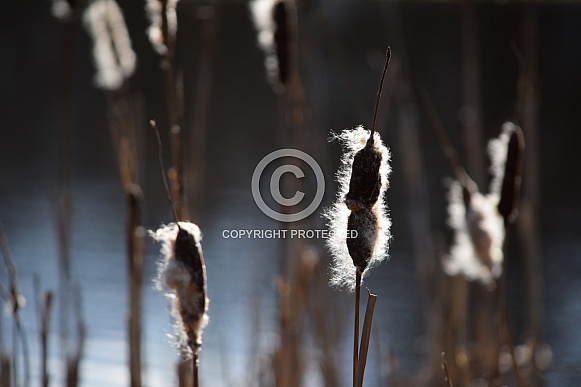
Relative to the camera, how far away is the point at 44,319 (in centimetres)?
98

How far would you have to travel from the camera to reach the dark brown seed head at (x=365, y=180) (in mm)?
594

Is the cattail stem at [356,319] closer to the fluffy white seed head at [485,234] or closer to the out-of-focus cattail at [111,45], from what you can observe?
the fluffy white seed head at [485,234]

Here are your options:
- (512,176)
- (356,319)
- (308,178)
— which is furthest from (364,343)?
(308,178)

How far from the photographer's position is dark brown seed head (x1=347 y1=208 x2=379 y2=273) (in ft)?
1.99

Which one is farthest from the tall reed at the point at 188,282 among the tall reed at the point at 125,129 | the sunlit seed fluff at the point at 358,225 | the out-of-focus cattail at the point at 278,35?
the out-of-focus cattail at the point at 278,35

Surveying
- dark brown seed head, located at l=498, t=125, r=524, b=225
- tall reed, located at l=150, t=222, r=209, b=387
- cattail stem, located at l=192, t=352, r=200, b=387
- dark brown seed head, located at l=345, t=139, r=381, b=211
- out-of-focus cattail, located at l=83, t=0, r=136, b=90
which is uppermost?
out-of-focus cattail, located at l=83, t=0, r=136, b=90

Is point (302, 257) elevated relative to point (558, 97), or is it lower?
lower

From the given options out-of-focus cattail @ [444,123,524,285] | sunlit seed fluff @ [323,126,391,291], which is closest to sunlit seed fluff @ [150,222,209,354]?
sunlit seed fluff @ [323,126,391,291]

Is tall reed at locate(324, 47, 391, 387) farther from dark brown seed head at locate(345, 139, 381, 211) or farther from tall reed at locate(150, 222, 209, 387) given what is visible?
tall reed at locate(150, 222, 209, 387)

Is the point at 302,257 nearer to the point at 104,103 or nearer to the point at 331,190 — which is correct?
the point at 331,190

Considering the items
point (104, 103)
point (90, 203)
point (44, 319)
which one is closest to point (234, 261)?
point (90, 203)

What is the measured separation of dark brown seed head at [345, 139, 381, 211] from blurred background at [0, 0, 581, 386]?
1.15 feet

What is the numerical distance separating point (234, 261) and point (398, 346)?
977 mm

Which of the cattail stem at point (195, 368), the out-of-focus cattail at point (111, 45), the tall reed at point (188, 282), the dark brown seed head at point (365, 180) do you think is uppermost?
the out-of-focus cattail at point (111, 45)
